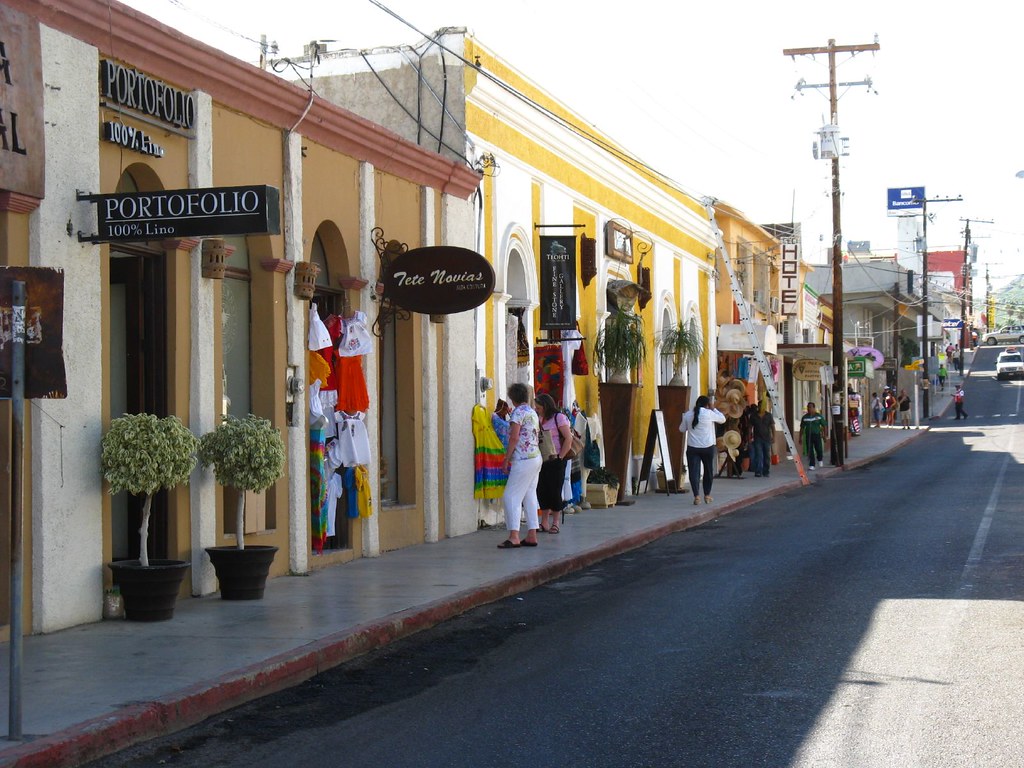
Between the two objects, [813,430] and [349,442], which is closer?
[349,442]

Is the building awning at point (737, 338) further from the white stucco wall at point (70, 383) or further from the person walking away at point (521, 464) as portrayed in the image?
the white stucco wall at point (70, 383)

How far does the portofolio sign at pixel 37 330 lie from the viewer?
6.25 m

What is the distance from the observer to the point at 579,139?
2236 cm

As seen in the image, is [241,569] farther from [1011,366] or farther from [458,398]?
[1011,366]

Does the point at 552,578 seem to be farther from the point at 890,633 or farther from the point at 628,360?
the point at 628,360

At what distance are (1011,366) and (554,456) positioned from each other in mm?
84567

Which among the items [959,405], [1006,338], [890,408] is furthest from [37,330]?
[1006,338]

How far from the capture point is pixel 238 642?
8883 mm

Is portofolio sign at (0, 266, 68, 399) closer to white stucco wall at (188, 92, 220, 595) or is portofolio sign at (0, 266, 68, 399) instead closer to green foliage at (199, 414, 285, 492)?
green foliage at (199, 414, 285, 492)

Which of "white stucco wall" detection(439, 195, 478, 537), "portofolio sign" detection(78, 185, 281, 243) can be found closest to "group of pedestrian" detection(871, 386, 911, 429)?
"white stucco wall" detection(439, 195, 478, 537)

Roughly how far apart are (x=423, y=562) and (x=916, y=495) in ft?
38.2

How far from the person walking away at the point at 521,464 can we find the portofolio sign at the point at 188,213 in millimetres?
5771

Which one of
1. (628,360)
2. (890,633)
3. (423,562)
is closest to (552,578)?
(423,562)

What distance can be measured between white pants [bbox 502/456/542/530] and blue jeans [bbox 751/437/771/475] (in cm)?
1756
